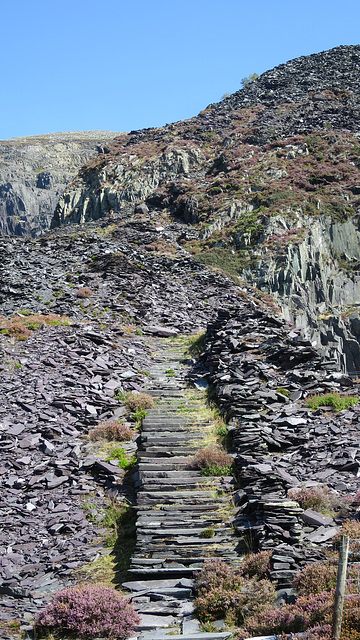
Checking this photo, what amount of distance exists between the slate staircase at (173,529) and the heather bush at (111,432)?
20.3 inches

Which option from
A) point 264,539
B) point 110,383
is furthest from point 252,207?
point 264,539

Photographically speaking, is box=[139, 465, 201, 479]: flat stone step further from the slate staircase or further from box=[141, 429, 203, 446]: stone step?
box=[141, 429, 203, 446]: stone step

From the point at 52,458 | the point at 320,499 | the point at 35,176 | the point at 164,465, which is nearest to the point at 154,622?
the point at 320,499

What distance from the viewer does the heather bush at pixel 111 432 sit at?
14703mm

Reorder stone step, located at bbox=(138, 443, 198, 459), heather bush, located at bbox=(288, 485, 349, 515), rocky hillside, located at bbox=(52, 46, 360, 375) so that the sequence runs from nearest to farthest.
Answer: heather bush, located at bbox=(288, 485, 349, 515) < stone step, located at bbox=(138, 443, 198, 459) < rocky hillside, located at bbox=(52, 46, 360, 375)

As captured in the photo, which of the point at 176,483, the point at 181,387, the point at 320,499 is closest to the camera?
the point at 320,499

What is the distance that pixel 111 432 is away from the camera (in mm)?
14836

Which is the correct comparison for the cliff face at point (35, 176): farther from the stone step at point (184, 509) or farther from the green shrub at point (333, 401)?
the stone step at point (184, 509)

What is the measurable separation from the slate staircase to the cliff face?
4020 inches

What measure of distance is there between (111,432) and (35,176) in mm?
125910

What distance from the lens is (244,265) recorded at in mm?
40500

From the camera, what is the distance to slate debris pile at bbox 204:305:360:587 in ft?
29.5

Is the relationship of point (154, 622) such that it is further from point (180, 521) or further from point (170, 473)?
point (170, 473)

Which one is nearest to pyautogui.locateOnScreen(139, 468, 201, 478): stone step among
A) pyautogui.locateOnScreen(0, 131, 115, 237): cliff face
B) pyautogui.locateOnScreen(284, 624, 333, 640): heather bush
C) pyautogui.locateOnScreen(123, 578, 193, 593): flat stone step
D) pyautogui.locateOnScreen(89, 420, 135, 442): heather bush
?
pyautogui.locateOnScreen(89, 420, 135, 442): heather bush
